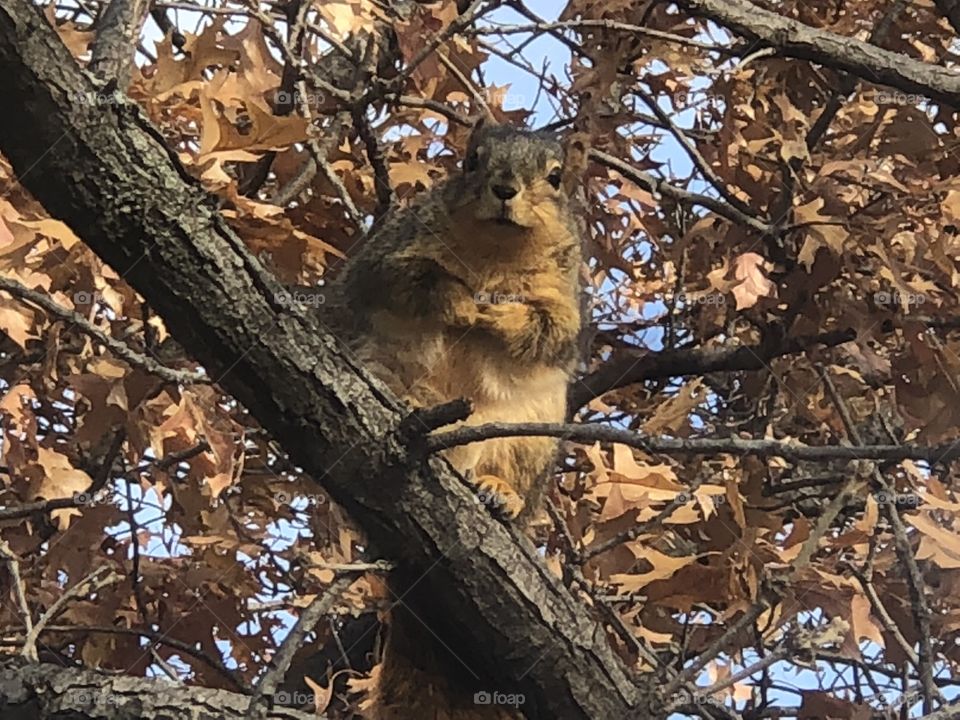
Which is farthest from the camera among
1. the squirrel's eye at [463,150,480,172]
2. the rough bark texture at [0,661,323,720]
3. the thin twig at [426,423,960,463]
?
the squirrel's eye at [463,150,480,172]

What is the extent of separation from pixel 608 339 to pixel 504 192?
3.01 feet

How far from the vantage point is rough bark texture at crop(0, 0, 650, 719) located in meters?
1.94

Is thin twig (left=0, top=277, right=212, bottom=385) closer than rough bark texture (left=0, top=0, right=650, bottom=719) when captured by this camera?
No

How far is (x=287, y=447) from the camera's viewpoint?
2.21 meters

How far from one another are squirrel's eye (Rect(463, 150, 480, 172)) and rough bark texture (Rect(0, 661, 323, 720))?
146 cm

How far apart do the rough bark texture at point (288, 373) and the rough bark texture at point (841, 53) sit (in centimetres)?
144

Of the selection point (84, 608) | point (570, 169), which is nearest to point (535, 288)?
point (570, 169)

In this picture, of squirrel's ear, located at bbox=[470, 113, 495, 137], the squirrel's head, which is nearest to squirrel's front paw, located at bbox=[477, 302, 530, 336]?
the squirrel's head

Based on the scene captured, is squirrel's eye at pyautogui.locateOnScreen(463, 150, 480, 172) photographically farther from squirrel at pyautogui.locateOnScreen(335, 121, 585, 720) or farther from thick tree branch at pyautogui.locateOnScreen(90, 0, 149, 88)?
thick tree branch at pyautogui.locateOnScreen(90, 0, 149, 88)

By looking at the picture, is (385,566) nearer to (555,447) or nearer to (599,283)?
(555,447)

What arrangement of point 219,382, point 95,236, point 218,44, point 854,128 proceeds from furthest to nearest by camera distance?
1. point 854,128
2. point 218,44
3. point 219,382
4. point 95,236

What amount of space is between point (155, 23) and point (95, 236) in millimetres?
2096

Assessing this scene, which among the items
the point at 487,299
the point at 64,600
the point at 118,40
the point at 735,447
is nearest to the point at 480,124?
the point at 487,299

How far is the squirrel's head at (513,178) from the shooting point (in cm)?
312
